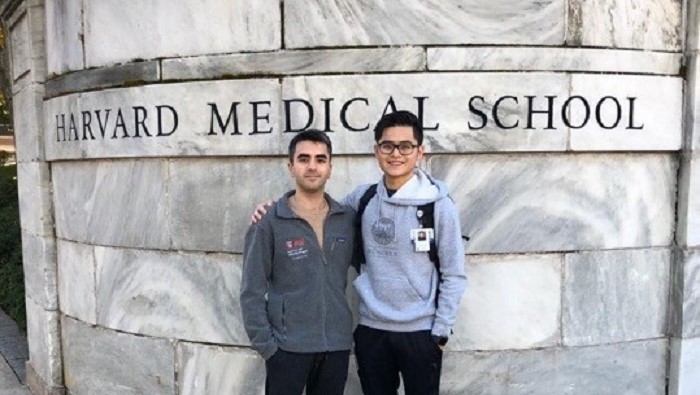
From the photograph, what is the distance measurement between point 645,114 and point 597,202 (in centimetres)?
61

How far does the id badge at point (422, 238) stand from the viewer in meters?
3.10

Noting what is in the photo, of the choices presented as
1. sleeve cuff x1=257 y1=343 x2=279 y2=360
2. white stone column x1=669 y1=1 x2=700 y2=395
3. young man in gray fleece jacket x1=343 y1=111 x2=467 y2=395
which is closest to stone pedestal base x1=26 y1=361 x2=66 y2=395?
sleeve cuff x1=257 y1=343 x2=279 y2=360

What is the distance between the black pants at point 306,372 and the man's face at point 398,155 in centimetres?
93

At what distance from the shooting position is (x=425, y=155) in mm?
3883

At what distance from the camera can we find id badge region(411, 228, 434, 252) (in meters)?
3.10

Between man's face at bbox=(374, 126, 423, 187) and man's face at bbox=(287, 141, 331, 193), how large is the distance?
0.28m

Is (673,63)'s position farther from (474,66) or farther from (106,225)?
(106,225)

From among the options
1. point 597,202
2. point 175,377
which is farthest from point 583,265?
point 175,377

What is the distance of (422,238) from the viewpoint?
122 inches

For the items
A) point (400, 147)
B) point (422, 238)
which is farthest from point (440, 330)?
point (400, 147)

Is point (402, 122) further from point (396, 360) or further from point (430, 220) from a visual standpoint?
point (396, 360)

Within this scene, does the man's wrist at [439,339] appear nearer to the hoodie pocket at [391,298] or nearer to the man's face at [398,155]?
the hoodie pocket at [391,298]

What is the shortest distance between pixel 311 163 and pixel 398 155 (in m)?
0.41

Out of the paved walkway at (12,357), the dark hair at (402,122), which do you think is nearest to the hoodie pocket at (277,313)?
the dark hair at (402,122)
